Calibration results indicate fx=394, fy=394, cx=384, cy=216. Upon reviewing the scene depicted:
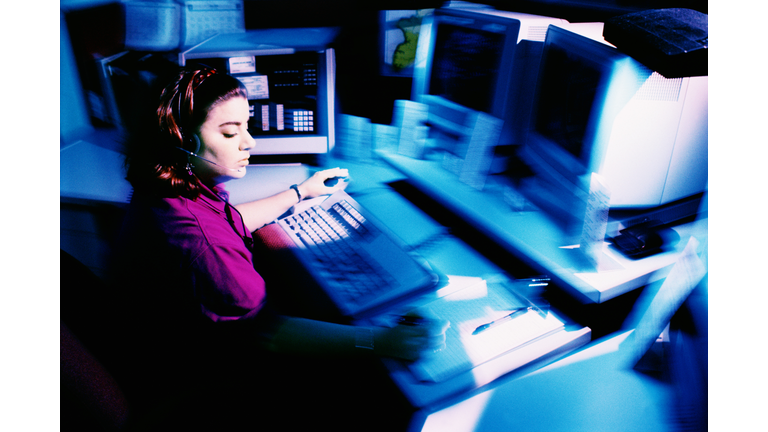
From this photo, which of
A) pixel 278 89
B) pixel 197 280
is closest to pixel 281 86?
pixel 278 89

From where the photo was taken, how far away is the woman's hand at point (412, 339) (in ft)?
2.40

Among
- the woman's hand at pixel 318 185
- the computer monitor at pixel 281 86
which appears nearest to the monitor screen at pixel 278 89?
the computer monitor at pixel 281 86

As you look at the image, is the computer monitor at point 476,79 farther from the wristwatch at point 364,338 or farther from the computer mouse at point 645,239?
the wristwatch at point 364,338

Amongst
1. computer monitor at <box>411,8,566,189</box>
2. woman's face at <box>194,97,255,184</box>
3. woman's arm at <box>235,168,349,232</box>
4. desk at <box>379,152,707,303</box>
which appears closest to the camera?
desk at <box>379,152,707,303</box>

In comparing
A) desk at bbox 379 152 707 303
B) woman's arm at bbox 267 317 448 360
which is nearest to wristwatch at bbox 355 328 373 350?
woman's arm at bbox 267 317 448 360

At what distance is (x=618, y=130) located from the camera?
2.60 ft

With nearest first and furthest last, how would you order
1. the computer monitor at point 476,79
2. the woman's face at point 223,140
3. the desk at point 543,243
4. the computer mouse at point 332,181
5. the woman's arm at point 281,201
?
the desk at point 543,243, the woman's face at point 223,140, the computer monitor at point 476,79, the woman's arm at point 281,201, the computer mouse at point 332,181

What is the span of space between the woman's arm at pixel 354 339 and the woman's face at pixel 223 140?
418 millimetres

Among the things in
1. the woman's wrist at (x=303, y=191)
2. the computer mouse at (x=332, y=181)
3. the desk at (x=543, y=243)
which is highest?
the desk at (x=543, y=243)

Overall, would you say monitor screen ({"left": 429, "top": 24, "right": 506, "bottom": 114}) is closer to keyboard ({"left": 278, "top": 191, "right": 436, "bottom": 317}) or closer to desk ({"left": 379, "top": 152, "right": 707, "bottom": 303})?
desk ({"left": 379, "top": 152, "right": 707, "bottom": 303})

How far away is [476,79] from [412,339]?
0.75 meters

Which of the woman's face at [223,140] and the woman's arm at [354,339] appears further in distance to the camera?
the woman's face at [223,140]

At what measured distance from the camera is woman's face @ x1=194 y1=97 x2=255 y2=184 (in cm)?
93

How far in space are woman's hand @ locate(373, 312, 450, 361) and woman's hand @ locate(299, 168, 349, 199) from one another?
0.58m
